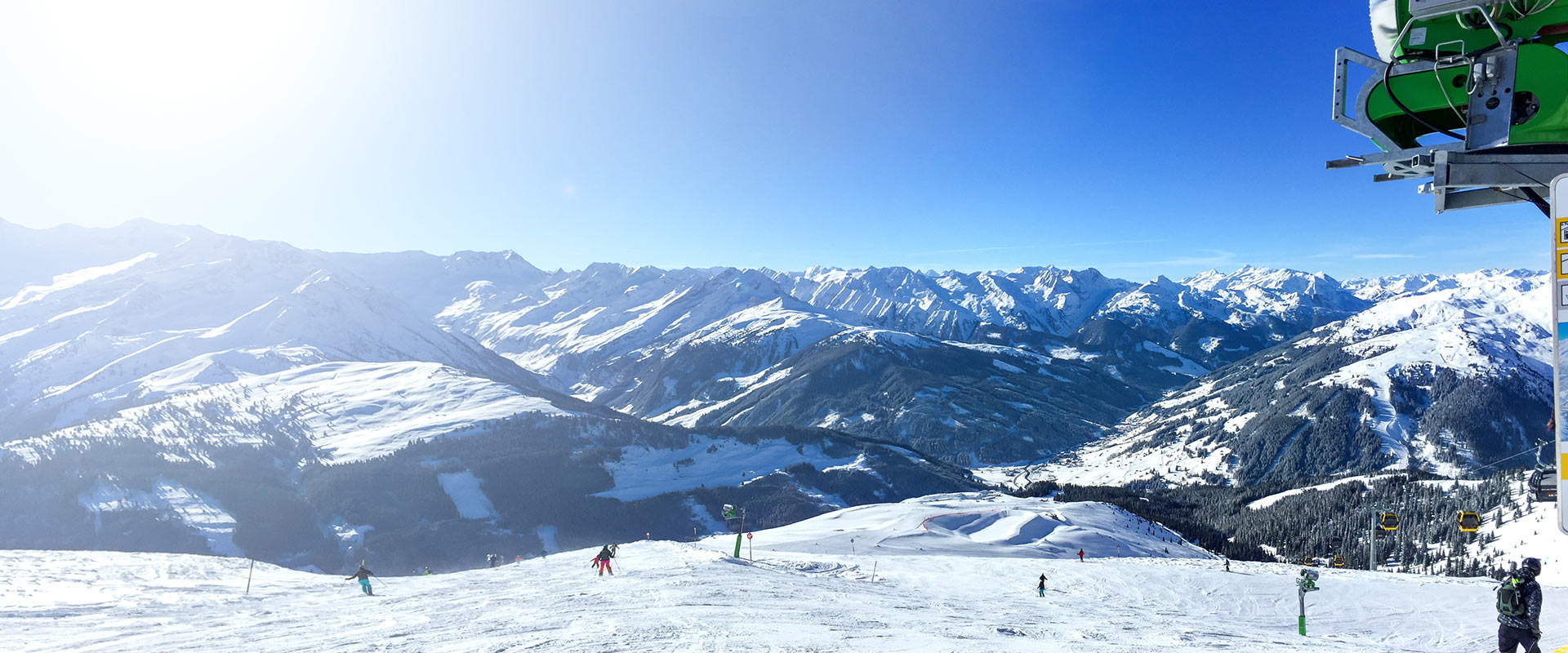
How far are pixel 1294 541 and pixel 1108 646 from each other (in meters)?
208

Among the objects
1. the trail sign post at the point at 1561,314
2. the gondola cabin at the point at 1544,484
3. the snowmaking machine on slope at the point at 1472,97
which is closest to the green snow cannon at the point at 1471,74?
the snowmaking machine on slope at the point at 1472,97

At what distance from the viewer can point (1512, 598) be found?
44.3 feet

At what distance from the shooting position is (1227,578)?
47062 millimetres

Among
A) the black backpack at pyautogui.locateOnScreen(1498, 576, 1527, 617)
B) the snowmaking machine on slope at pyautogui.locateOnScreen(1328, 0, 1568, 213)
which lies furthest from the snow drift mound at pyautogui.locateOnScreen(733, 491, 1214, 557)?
the snowmaking machine on slope at pyautogui.locateOnScreen(1328, 0, 1568, 213)

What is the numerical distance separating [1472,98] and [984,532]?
97134 millimetres

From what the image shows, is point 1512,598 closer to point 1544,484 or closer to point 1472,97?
point 1544,484

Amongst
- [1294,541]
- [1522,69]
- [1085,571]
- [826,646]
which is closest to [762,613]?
[826,646]

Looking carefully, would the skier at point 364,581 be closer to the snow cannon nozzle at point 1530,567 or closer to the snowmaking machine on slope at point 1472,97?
the snowmaking machine on slope at point 1472,97

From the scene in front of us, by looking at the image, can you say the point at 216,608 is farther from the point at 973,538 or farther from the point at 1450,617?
the point at 973,538

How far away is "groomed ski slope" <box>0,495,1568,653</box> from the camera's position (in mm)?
17328

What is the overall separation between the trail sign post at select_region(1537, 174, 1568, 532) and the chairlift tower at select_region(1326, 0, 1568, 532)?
1.62m

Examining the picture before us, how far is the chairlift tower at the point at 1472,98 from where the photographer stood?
23.1 ft

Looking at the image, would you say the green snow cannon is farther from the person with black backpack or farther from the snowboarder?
the snowboarder

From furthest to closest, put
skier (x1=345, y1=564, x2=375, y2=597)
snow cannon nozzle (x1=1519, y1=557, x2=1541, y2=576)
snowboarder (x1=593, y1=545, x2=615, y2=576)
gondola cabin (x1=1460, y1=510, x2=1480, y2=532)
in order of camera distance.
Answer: gondola cabin (x1=1460, y1=510, x2=1480, y2=532) → snowboarder (x1=593, y1=545, x2=615, y2=576) → skier (x1=345, y1=564, x2=375, y2=597) → snow cannon nozzle (x1=1519, y1=557, x2=1541, y2=576)
